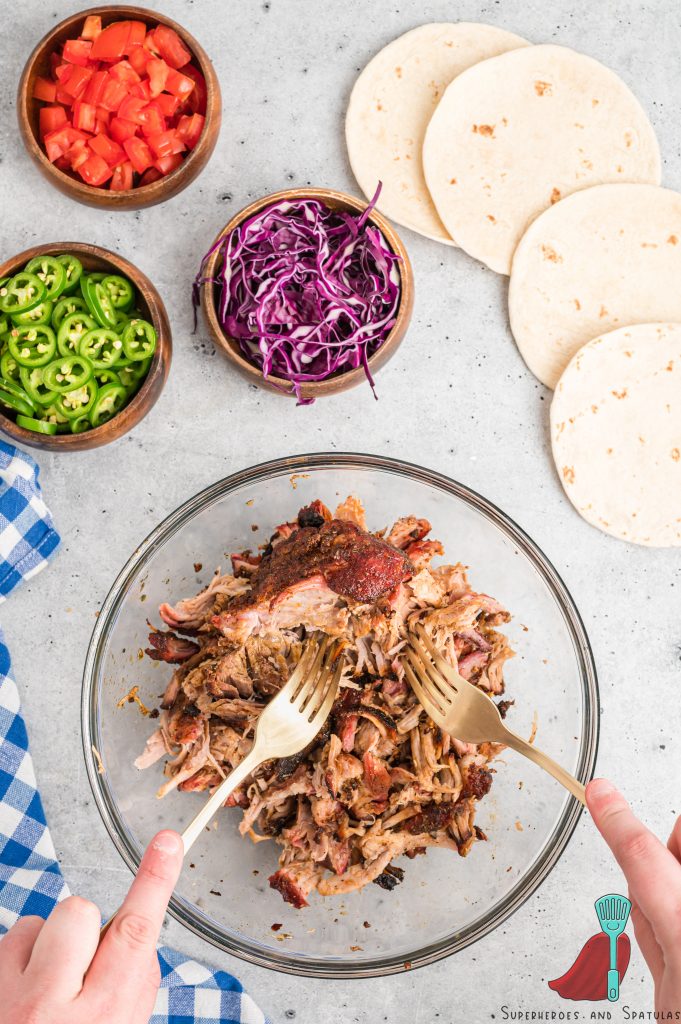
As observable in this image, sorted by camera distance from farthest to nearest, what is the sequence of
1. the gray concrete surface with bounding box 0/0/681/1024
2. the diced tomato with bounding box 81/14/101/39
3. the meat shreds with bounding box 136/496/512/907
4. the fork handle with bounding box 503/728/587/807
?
the gray concrete surface with bounding box 0/0/681/1024 → the diced tomato with bounding box 81/14/101/39 → the meat shreds with bounding box 136/496/512/907 → the fork handle with bounding box 503/728/587/807

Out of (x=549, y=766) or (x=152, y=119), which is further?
(x=152, y=119)

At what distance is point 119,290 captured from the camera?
9.66ft

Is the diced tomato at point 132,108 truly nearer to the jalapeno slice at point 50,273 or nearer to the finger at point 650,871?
the jalapeno slice at point 50,273

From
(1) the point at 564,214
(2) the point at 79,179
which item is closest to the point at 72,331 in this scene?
(2) the point at 79,179

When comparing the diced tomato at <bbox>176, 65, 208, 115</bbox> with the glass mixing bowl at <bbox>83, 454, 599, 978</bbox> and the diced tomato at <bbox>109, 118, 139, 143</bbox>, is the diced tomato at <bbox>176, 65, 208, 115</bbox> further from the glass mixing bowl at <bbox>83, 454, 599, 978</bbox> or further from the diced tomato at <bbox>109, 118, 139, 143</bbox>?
the glass mixing bowl at <bbox>83, 454, 599, 978</bbox>

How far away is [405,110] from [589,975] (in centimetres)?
341

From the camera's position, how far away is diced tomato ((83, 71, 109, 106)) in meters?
2.90

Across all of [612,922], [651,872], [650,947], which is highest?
[651,872]

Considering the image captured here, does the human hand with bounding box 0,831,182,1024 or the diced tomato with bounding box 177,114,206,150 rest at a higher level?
the diced tomato with bounding box 177,114,206,150

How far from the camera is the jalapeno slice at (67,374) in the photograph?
2.84 metres

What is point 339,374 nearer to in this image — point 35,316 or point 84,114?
point 35,316

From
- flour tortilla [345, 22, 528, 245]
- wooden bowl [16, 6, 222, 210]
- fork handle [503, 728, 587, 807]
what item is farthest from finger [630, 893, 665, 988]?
wooden bowl [16, 6, 222, 210]

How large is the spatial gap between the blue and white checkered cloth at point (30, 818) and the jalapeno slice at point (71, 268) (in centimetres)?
64

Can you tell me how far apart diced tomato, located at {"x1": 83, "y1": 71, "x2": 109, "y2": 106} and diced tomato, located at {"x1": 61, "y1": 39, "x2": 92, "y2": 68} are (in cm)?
8
